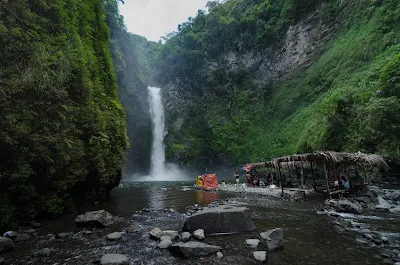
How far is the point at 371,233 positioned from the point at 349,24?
33.2m

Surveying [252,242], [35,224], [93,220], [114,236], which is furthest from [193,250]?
[35,224]

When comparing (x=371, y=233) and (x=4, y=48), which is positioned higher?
(x=4, y=48)

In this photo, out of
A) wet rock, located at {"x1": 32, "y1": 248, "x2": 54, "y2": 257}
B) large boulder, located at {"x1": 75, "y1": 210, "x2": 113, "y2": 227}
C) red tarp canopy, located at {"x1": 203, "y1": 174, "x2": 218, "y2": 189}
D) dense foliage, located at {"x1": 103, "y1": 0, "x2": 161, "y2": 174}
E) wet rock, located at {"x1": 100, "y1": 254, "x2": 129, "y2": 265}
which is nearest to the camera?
wet rock, located at {"x1": 100, "y1": 254, "x2": 129, "y2": 265}

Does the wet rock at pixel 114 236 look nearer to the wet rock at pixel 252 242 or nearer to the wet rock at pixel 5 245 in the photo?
the wet rock at pixel 5 245

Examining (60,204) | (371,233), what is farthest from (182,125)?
(371,233)

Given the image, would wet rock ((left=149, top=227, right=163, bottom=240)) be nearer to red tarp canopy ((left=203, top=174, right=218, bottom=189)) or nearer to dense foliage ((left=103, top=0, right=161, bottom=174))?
red tarp canopy ((left=203, top=174, right=218, bottom=189))

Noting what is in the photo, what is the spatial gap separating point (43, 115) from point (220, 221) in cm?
629

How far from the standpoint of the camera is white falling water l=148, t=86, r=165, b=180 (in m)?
43.8

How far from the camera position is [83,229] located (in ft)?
25.3

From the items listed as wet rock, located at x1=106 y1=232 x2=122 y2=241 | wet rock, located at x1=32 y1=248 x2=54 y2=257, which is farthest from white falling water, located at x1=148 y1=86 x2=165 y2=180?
wet rock, located at x1=32 y1=248 x2=54 y2=257

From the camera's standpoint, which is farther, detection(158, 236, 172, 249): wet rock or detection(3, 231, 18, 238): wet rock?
detection(3, 231, 18, 238): wet rock

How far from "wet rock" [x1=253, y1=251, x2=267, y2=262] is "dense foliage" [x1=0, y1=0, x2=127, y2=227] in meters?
6.42

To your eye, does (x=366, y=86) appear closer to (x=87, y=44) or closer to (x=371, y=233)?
(x=371, y=233)

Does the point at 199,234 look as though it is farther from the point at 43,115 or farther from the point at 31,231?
the point at 43,115
